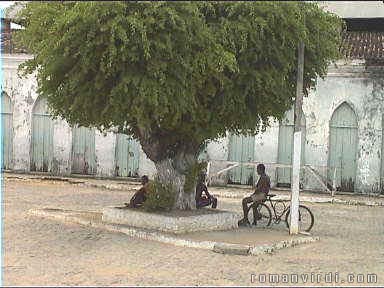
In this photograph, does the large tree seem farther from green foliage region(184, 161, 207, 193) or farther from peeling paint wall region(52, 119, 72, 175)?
peeling paint wall region(52, 119, 72, 175)

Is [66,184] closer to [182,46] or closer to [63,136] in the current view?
[63,136]

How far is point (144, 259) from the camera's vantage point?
28.5 ft

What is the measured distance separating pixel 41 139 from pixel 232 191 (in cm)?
781

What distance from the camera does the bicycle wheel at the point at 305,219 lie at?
11.8 metres

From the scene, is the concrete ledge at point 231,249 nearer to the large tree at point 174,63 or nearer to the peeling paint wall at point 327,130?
the large tree at point 174,63

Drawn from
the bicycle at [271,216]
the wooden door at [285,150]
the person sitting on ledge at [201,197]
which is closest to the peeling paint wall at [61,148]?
the wooden door at [285,150]

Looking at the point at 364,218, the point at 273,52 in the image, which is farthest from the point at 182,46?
the point at 364,218

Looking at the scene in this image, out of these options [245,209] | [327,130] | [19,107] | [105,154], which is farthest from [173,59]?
[19,107]

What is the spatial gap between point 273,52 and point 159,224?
3551 millimetres

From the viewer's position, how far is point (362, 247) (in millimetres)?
10461

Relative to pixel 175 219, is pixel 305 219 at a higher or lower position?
lower

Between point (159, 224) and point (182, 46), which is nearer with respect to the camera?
point (182, 46)

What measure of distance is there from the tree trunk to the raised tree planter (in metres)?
0.29

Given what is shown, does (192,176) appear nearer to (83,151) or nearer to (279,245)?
(279,245)
